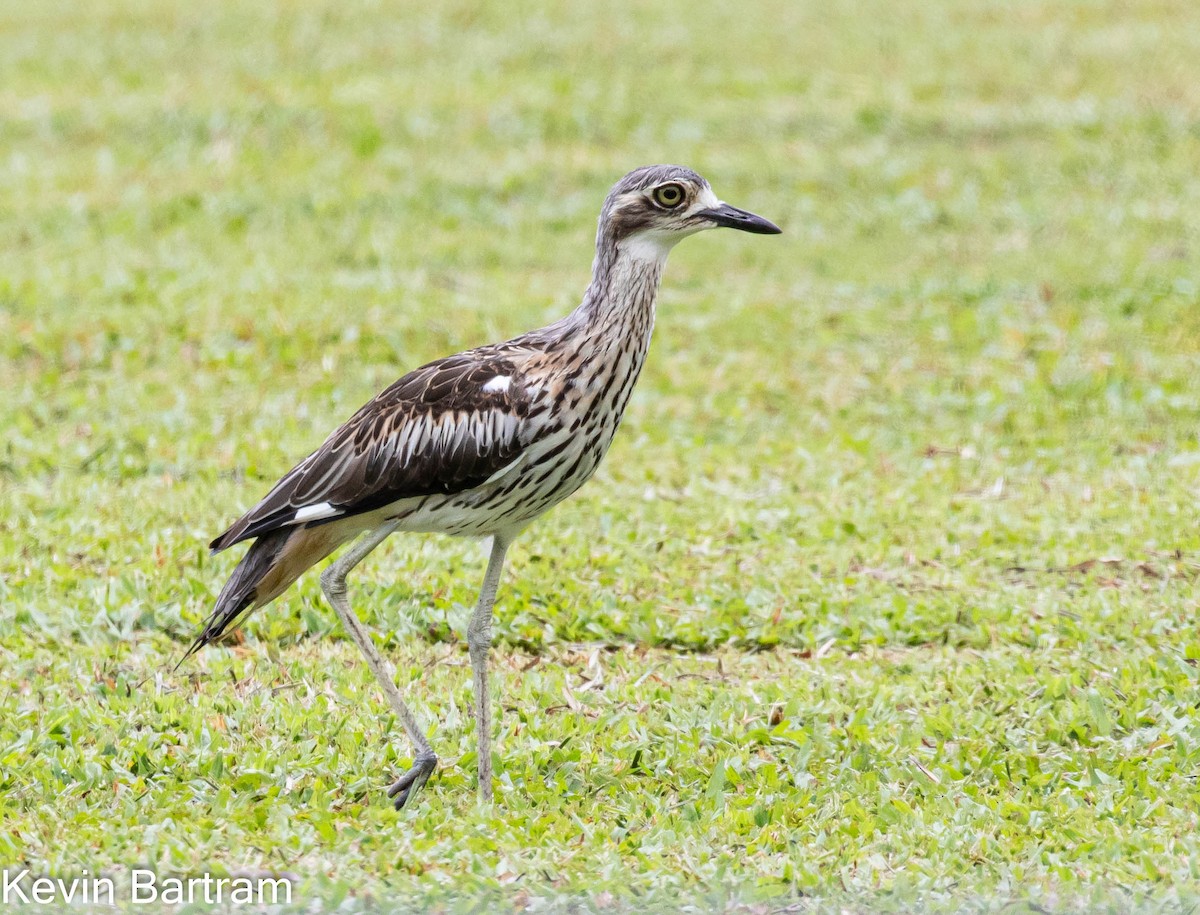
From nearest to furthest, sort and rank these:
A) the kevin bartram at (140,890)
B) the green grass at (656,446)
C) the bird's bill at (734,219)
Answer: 1. the kevin bartram at (140,890)
2. the green grass at (656,446)
3. the bird's bill at (734,219)

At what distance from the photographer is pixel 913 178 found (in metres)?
15.2

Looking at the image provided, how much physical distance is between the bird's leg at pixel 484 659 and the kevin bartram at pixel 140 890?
883mm

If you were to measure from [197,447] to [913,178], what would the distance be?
802 centimetres

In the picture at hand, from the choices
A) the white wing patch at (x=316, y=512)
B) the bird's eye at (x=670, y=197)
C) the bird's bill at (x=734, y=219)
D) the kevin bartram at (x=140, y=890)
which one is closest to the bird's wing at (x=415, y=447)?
the white wing patch at (x=316, y=512)

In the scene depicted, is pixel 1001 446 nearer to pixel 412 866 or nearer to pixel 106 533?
pixel 106 533

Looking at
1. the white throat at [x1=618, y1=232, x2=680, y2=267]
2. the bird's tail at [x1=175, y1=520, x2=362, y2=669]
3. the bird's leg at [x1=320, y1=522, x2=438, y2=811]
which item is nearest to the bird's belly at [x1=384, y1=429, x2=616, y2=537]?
the bird's leg at [x1=320, y1=522, x2=438, y2=811]

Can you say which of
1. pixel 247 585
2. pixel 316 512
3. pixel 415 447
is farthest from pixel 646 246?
pixel 247 585

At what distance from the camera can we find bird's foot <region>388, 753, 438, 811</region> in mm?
5777

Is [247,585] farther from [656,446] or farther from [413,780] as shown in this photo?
[656,446]

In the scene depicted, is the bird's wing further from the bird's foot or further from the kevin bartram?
the kevin bartram

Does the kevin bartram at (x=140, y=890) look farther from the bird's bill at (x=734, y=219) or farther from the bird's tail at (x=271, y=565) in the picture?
the bird's bill at (x=734, y=219)

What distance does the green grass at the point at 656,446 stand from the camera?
565cm

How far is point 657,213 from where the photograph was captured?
6.00 metres

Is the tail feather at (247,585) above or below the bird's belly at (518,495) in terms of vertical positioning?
below
